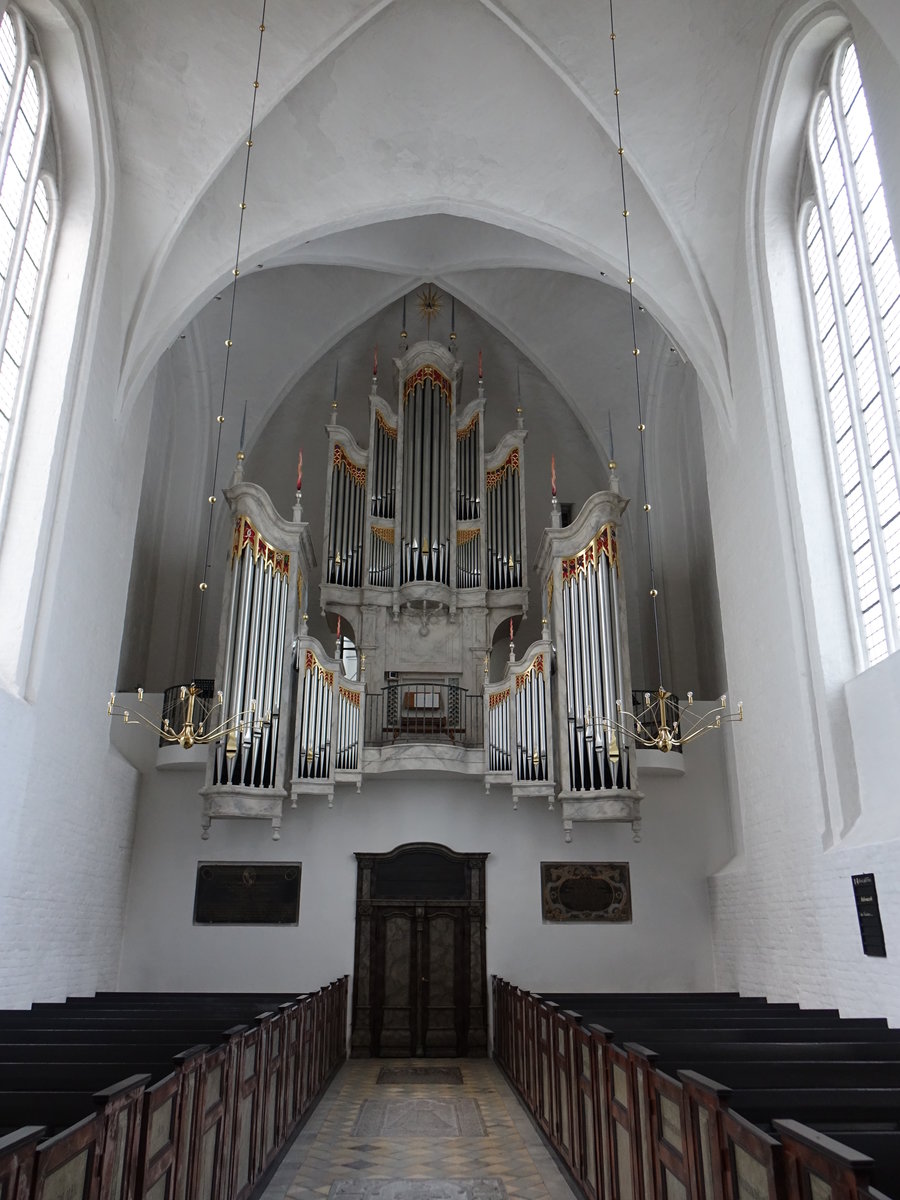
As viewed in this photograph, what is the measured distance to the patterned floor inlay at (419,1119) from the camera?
21.2ft

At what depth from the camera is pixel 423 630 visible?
1251cm

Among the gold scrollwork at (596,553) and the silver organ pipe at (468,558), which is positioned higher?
the silver organ pipe at (468,558)

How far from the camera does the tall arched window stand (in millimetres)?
7680

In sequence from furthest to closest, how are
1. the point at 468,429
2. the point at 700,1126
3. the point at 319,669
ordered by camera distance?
the point at 468,429 < the point at 319,669 < the point at 700,1126

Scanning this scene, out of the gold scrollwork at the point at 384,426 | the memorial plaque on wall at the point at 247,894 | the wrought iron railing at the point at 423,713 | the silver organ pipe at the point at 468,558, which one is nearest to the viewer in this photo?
the memorial plaque on wall at the point at 247,894

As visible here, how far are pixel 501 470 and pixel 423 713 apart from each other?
13.2 feet

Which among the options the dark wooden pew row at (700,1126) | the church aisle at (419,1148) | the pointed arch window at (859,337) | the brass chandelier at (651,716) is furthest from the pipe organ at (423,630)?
the dark wooden pew row at (700,1126)

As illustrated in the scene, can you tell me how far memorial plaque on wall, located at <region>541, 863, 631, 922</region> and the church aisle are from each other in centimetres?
263

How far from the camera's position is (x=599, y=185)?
10.4 meters

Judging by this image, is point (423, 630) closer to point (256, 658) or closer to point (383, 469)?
point (383, 469)

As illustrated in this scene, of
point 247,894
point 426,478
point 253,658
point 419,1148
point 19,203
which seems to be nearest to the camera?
point 419,1148

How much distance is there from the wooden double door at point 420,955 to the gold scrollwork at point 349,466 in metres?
5.31

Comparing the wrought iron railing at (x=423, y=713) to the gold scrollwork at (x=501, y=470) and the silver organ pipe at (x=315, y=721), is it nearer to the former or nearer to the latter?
the silver organ pipe at (x=315, y=721)

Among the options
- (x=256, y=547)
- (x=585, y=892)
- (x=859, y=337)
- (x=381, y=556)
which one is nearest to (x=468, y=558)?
(x=381, y=556)
